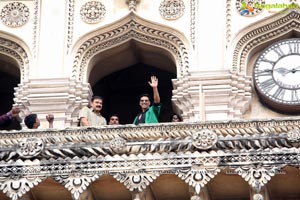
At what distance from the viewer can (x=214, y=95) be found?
28266 millimetres

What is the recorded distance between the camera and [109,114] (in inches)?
1308

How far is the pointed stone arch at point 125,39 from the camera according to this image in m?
29.4

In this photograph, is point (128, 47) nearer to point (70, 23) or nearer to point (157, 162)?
point (70, 23)

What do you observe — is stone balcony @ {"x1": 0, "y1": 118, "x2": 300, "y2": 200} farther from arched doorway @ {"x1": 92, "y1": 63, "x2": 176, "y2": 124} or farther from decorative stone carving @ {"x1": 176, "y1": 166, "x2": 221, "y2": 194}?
arched doorway @ {"x1": 92, "y1": 63, "x2": 176, "y2": 124}

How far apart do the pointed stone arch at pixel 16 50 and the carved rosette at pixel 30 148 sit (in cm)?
479

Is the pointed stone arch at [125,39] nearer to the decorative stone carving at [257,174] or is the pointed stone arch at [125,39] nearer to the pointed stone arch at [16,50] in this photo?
the pointed stone arch at [16,50]

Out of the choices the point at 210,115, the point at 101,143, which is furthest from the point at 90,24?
the point at 101,143

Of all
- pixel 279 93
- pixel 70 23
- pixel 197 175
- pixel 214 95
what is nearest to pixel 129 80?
pixel 70 23

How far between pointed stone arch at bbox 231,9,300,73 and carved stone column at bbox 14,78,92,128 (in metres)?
3.40

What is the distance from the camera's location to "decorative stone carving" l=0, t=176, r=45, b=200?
24438mm

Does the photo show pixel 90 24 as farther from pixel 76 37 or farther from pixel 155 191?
pixel 155 191

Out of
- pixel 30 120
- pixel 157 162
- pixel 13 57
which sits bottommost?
pixel 157 162

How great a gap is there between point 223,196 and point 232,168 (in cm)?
96

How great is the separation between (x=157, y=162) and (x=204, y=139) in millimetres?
884
